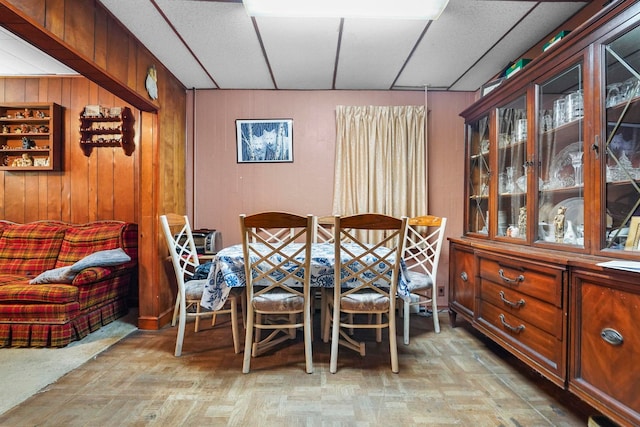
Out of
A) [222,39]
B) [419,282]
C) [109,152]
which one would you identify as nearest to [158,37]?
[222,39]

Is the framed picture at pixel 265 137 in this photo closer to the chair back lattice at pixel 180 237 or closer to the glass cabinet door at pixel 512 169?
the chair back lattice at pixel 180 237

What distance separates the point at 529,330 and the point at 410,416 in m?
0.84

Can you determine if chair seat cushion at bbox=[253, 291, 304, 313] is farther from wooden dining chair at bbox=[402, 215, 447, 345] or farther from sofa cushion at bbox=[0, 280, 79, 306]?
sofa cushion at bbox=[0, 280, 79, 306]

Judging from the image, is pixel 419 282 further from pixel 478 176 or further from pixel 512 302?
pixel 478 176

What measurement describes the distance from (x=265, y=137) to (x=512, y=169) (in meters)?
2.34

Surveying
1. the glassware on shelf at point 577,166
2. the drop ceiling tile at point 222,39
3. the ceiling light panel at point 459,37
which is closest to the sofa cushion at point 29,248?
the drop ceiling tile at point 222,39

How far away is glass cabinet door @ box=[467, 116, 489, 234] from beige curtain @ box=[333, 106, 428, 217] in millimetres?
528

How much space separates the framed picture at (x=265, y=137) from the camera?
338cm

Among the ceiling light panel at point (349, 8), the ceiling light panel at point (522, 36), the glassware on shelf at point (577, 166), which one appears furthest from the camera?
the ceiling light panel at point (522, 36)

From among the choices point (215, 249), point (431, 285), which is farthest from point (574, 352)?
point (215, 249)

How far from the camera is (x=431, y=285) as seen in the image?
260 centimetres

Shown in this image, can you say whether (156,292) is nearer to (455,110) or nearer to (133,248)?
(133,248)

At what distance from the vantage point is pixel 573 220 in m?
1.75

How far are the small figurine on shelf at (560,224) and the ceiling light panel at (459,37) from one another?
1325mm
